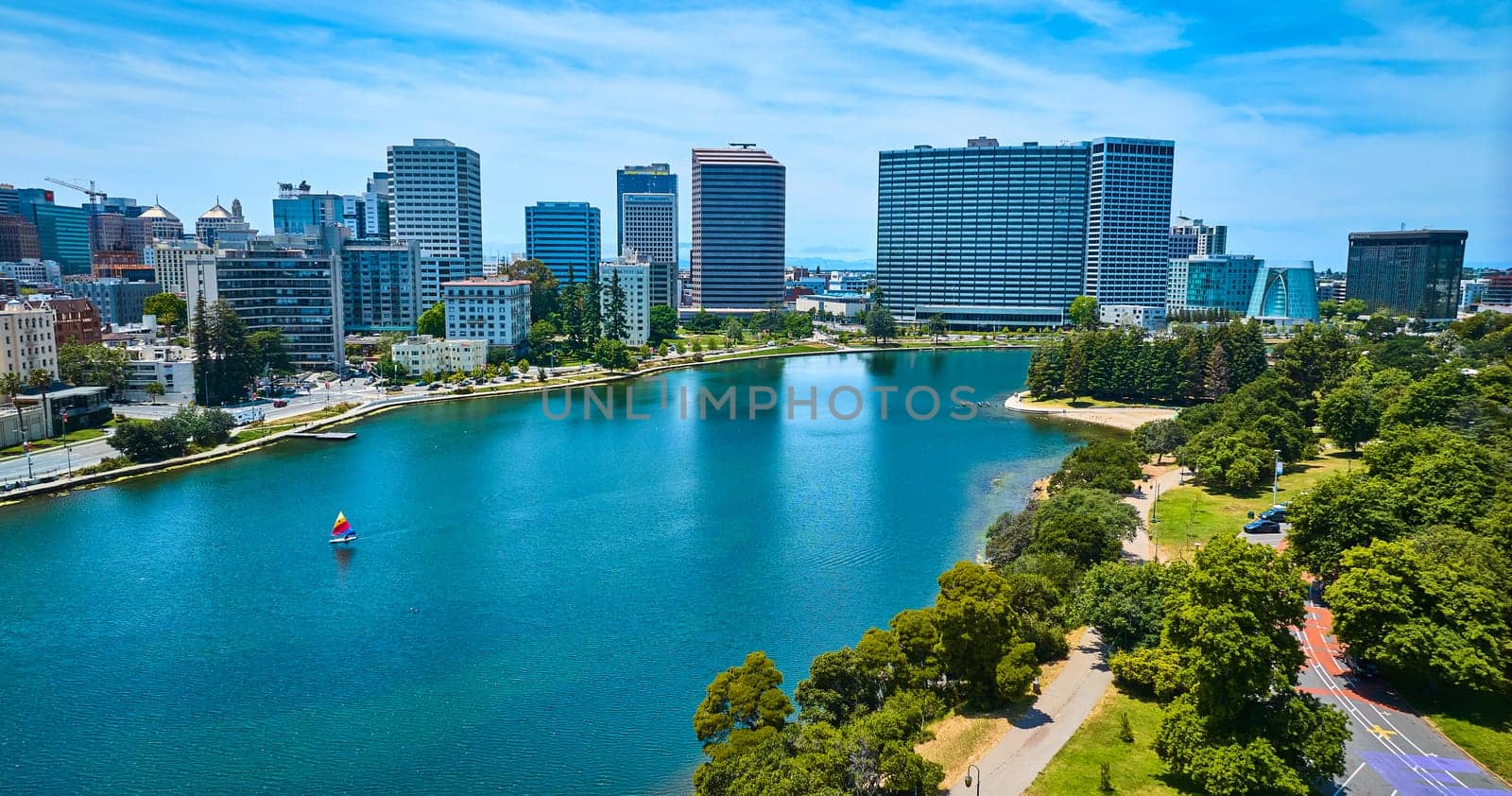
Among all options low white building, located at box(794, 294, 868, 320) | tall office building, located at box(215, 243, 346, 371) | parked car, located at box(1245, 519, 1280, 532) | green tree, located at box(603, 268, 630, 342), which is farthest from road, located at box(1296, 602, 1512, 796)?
low white building, located at box(794, 294, 868, 320)

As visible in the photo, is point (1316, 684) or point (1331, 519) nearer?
point (1316, 684)

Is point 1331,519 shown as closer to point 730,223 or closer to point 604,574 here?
point 604,574

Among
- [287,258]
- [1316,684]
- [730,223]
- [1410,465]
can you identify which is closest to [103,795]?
[1316,684]

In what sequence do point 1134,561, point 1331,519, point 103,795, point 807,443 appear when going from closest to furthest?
point 103,795 → point 1331,519 → point 1134,561 → point 807,443

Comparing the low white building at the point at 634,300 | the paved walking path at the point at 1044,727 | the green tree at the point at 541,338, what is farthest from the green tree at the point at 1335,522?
the low white building at the point at 634,300

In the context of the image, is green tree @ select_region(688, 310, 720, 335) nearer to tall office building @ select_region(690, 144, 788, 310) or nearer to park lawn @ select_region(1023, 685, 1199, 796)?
tall office building @ select_region(690, 144, 788, 310)
